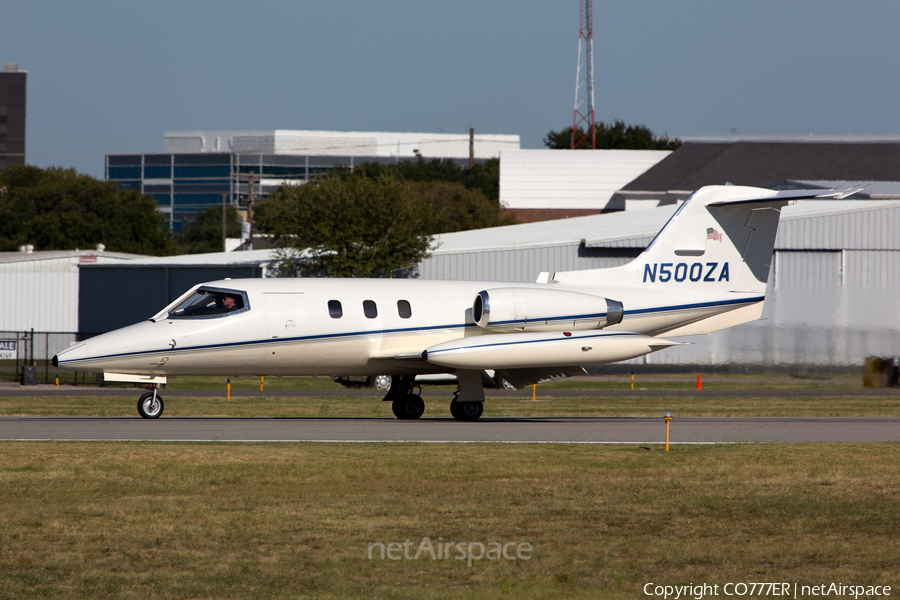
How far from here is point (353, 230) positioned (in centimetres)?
4334

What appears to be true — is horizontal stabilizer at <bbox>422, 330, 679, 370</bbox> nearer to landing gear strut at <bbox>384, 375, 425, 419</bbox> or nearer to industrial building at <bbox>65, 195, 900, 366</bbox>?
landing gear strut at <bbox>384, 375, 425, 419</bbox>

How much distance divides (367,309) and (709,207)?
8.74 metres

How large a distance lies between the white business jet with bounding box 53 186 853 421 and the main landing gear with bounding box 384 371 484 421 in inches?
1.1

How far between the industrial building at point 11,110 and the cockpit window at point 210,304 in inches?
7518

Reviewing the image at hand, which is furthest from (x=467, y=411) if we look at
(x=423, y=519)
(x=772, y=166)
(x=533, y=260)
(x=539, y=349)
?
(x=772, y=166)

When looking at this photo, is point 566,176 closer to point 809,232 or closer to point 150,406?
point 809,232

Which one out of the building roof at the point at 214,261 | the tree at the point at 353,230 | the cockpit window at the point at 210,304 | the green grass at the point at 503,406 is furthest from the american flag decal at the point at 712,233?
the building roof at the point at 214,261

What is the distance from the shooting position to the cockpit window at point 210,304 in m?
20.3

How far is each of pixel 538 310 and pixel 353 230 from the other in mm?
22853

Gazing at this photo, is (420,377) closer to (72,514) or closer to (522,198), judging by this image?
(72,514)

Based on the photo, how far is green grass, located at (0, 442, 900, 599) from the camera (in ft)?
27.5

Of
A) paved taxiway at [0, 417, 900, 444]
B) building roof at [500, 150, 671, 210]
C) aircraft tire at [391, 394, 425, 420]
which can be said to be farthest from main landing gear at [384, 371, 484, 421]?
building roof at [500, 150, 671, 210]

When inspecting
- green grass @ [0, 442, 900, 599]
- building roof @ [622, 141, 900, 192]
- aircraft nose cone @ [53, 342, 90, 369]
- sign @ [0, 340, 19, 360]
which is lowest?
sign @ [0, 340, 19, 360]

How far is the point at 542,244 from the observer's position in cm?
4459
